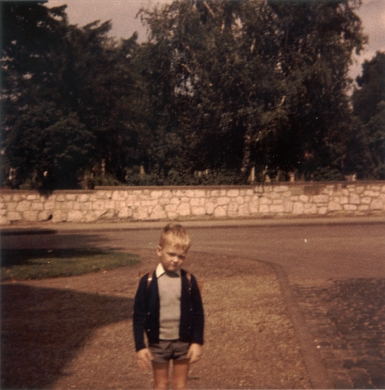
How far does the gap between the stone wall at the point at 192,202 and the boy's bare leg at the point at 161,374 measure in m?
20.5

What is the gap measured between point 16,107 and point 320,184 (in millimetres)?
16901

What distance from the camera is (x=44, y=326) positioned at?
7.12m

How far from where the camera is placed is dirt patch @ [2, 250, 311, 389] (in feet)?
17.2

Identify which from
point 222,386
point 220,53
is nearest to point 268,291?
point 222,386

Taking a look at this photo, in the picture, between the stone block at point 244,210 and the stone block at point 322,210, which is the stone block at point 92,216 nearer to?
the stone block at point 244,210

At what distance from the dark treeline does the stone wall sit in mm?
1402

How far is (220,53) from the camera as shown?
26562mm

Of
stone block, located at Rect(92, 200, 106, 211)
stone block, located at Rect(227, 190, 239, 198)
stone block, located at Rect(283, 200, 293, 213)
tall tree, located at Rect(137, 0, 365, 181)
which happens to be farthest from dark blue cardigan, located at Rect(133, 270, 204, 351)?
tall tree, located at Rect(137, 0, 365, 181)

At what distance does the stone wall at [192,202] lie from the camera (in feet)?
81.1

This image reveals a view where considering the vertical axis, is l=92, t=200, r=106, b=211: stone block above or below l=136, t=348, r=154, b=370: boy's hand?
below

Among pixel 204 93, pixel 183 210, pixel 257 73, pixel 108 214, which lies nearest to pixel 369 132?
pixel 204 93

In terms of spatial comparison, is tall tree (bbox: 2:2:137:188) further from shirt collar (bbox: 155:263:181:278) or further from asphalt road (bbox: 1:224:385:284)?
shirt collar (bbox: 155:263:181:278)

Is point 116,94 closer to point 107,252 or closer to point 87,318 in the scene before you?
point 107,252

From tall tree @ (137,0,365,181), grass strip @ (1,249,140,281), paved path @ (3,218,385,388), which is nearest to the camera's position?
paved path @ (3,218,385,388)
